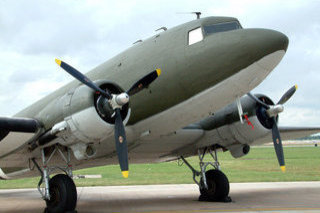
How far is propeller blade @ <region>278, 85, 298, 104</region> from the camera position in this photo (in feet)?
40.3

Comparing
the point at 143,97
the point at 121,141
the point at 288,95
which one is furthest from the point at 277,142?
the point at 121,141

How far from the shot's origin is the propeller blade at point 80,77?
27.8 feet

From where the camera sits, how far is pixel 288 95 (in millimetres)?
12367

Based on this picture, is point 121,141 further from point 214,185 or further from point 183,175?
point 183,175

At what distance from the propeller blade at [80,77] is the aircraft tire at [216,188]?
5.64 meters

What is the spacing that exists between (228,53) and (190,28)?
1474mm

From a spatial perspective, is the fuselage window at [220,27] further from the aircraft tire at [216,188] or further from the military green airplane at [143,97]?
the aircraft tire at [216,188]

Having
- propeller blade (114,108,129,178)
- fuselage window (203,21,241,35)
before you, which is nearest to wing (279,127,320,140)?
fuselage window (203,21,241,35)

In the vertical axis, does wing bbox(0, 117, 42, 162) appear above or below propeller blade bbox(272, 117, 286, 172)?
above

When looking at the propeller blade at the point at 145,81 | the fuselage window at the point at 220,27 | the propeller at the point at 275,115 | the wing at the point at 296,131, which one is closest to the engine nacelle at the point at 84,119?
the propeller blade at the point at 145,81

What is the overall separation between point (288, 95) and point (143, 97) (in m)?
5.46

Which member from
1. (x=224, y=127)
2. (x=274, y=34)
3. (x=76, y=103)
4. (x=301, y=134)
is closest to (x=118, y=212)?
(x=76, y=103)

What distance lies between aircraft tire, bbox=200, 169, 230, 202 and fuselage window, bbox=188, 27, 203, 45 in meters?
5.28

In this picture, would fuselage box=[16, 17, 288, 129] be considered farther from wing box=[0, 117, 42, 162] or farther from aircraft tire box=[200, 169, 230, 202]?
aircraft tire box=[200, 169, 230, 202]
